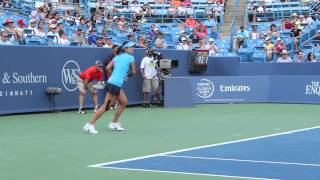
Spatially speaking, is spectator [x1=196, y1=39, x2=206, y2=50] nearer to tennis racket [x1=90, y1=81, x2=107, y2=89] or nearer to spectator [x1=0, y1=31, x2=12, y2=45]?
tennis racket [x1=90, y1=81, x2=107, y2=89]

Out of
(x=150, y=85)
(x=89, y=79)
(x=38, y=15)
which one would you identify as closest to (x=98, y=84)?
(x=89, y=79)

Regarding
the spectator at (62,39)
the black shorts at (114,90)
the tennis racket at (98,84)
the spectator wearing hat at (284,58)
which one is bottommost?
the tennis racket at (98,84)

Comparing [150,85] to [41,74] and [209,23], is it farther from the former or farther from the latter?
[209,23]

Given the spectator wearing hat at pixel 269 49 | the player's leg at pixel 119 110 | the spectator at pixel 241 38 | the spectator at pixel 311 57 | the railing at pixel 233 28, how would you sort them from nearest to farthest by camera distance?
the player's leg at pixel 119 110 < the spectator at pixel 311 57 < the spectator wearing hat at pixel 269 49 < the spectator at pixel 241 38 < the railing at pixel 233 28

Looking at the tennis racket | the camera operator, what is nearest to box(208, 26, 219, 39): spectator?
the camera operator

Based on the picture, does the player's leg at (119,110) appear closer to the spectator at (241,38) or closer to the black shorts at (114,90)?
the black shorts at (114,90)

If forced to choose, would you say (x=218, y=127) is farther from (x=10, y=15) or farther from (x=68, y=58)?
(x=10, y=15)

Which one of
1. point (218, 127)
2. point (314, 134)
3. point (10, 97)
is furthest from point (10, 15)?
point (314, 134)

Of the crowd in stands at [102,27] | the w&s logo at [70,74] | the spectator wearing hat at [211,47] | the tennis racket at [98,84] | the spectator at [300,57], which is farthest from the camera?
the spectator wearing hat at [211,47]

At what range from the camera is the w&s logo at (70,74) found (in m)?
18.4

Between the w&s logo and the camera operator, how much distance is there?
2.59 m

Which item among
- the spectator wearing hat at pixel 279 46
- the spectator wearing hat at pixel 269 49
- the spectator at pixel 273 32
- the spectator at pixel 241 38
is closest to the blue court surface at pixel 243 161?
the spectator wearing hat at pixel 269 49

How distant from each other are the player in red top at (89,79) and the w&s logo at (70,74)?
1.08ft

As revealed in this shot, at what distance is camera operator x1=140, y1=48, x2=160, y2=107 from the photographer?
67.3ft
